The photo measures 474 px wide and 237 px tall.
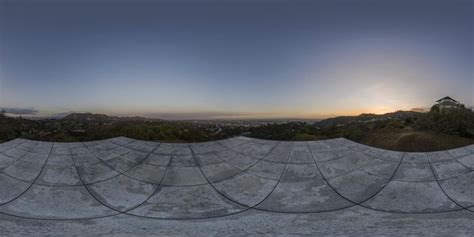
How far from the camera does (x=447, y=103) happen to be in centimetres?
952

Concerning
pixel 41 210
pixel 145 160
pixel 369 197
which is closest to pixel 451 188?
pixel 369 197

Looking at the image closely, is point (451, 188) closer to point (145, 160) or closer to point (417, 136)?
point (417, 136)

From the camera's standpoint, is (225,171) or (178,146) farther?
(178,146)

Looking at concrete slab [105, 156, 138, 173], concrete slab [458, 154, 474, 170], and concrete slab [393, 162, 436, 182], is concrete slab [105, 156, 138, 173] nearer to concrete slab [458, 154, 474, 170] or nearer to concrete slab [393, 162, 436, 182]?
concrete slab [393, 162, 436, 182]

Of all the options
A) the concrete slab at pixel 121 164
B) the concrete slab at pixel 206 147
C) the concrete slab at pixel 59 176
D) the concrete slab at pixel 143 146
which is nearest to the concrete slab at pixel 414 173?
the concrete slab at pixel 206 147

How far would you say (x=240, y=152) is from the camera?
920 cm

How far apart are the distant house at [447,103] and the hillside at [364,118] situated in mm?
694

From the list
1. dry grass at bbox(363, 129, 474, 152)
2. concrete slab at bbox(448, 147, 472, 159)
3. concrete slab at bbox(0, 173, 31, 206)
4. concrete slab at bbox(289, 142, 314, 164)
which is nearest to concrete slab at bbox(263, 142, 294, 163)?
concrete slab at bbox(289, 142, 314, 164)

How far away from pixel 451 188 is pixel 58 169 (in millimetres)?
8777

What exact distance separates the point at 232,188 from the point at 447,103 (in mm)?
6302

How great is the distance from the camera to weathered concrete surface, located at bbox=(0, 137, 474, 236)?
6383mm

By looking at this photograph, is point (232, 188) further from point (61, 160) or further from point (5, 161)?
point (5, 161)

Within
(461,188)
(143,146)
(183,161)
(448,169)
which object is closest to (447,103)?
(448,169)

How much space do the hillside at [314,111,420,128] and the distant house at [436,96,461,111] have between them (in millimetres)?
694
